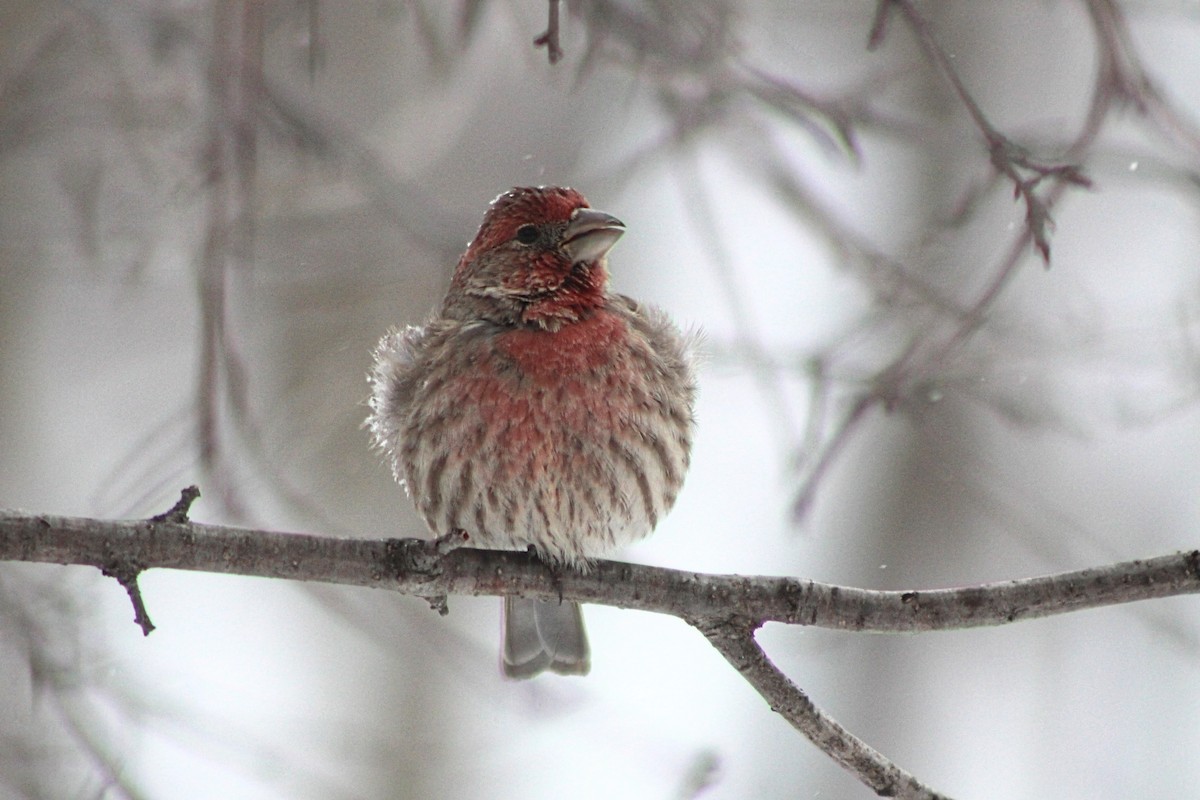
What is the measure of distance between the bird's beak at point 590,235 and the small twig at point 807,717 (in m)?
1.47

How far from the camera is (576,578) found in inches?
139

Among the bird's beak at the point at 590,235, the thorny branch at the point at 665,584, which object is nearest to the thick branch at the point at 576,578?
the thorny branch at the point at 665,584

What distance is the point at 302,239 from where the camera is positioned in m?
5.59

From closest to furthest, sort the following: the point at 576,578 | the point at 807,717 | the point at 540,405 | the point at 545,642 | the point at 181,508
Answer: the point at 181,508 → the point at 807,717 → the point at 576,578 → the point at 540,405 → the point at 545,642

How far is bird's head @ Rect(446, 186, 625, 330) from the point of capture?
4.31m

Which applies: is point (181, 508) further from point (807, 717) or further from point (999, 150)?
point (999, 150)

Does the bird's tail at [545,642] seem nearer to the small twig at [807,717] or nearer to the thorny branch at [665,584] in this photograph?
the thorny branch at [665,584]

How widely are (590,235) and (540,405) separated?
0.67 meters

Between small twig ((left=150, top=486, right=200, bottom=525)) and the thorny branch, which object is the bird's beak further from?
small twig ((left=150, top=486, right=200, bottom=525))

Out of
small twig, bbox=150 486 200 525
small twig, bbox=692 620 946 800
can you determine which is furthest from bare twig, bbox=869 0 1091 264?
small twig, bbox=150 486 200 525

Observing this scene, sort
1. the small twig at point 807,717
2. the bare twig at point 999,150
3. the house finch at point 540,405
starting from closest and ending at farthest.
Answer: the bare twig at point 999,150 < the small twig at point 807,717 < the house finch at point 540,405

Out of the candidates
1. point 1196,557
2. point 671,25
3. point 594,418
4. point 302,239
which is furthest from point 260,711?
point 1196,557

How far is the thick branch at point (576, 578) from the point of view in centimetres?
287

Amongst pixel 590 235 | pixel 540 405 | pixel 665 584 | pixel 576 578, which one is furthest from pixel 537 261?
pixel 665 584
